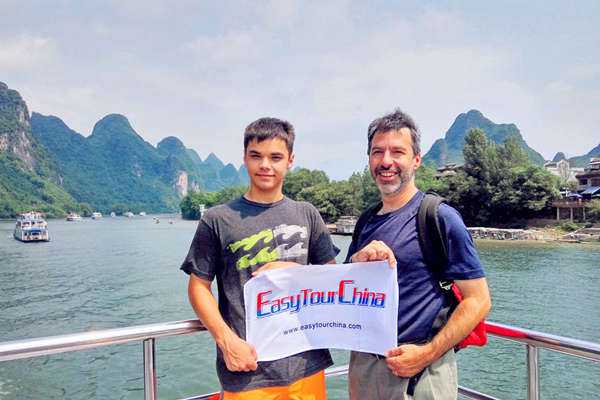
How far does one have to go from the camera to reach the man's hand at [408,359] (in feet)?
5.08

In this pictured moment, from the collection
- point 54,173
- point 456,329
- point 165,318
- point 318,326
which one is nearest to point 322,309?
point 318,326

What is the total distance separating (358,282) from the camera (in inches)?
69.5

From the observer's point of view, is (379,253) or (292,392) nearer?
(379,253)

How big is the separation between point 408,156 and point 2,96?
187 metres

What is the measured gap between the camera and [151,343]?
1.83m

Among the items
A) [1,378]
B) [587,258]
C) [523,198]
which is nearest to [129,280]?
[1,378]

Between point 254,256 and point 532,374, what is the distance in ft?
4.50

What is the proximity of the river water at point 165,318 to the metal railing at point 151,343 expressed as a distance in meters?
7.18

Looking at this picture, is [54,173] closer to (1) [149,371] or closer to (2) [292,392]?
(1) [149,371]

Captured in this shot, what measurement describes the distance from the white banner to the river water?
725cm

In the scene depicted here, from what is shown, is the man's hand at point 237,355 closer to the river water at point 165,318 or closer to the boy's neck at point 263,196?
the boy's neck at point 263,196

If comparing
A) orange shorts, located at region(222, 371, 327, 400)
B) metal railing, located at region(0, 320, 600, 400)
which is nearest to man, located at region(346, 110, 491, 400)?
orange shorts, located at region(222, 371, 327, 400)

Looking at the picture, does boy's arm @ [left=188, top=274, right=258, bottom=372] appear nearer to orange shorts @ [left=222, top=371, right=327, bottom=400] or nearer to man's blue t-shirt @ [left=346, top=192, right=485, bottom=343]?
orange shorts @ [left=222, top=371, right=327, bottom=400]

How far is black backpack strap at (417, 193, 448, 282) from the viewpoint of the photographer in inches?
62.4
